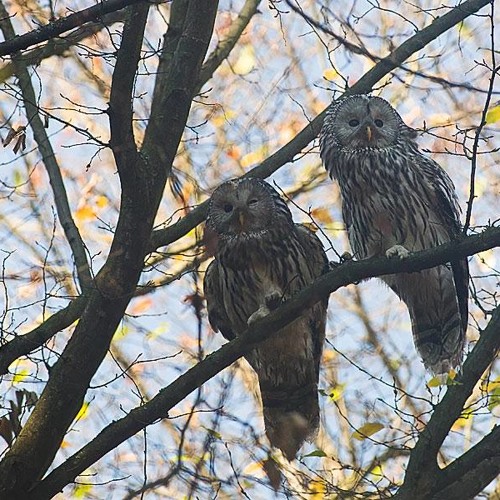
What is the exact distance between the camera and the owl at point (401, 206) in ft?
19.0

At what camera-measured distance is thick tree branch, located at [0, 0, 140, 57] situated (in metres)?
3.46

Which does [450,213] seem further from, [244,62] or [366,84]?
[244,62]

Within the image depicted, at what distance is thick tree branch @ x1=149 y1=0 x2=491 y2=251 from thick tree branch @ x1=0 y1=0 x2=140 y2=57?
6.19 feet

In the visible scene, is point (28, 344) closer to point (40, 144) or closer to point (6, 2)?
point (40, 144)

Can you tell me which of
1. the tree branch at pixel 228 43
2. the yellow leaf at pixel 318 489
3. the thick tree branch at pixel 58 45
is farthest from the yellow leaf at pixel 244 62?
the yellow leaf at pixel 318 489

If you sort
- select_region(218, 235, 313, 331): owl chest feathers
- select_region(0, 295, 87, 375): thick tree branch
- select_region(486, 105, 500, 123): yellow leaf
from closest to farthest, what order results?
select_region(0, 295, 87, 375): thick tree branch, select_region(486, 105, 500, 123): yellow leaf, select_region(218, 235, 313, 331): owl chest feathers

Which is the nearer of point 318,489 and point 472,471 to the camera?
point 472,471

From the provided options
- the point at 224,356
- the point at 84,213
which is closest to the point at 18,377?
the point at 224,356

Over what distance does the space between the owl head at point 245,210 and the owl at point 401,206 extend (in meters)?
0.49

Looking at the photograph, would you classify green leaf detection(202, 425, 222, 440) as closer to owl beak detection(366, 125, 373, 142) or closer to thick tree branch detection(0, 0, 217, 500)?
thick tree branch detection(0, 0, 217, 500)

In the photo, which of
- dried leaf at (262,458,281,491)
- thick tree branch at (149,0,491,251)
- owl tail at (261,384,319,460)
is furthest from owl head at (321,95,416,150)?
dried leaf at (262,458,281,491)

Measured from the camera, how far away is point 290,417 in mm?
5711

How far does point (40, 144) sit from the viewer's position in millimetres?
5543

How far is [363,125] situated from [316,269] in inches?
42.4
